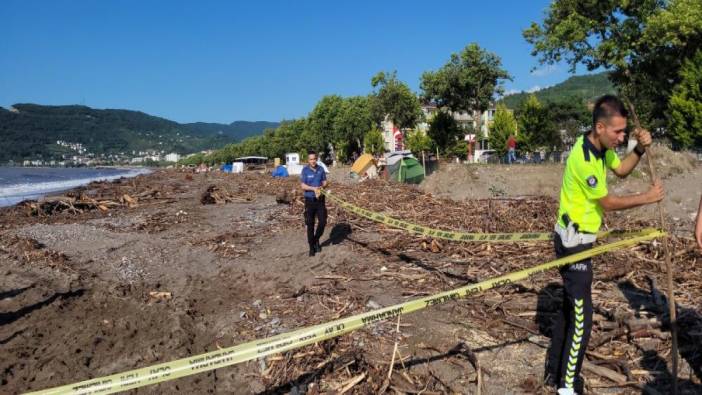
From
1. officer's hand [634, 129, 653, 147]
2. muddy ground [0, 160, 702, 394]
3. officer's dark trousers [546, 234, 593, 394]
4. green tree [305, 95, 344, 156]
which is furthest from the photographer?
green tree [305, 95, 344, 156]

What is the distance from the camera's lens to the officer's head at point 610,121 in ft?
12.4

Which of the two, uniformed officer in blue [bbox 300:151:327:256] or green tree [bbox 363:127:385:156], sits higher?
green tree [bbox 363:127:385:156]

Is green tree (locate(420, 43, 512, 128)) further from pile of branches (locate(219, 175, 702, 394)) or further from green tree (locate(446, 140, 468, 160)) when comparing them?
pile of branches (locate(219, 175, 702, 394))

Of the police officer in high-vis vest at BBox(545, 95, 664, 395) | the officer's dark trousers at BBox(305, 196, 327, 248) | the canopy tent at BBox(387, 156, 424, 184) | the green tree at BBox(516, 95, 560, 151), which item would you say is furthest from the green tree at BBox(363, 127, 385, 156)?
the police officer in high-vis vest at BBox(545, 95, 664, 395)

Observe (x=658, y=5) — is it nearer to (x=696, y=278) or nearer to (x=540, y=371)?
(x=696, y=278)

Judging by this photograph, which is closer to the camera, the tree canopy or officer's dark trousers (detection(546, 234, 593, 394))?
officer's dark trousers (detection(546, 234, 593, 394))

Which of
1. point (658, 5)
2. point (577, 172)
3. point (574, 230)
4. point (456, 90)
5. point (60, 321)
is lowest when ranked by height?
point (60, 321)

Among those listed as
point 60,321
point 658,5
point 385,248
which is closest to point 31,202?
point 60,321

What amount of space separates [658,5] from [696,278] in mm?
31309

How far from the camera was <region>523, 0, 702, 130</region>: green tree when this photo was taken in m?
29.2

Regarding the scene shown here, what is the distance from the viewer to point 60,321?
7633 millimetres

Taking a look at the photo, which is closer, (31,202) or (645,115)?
(31,202)

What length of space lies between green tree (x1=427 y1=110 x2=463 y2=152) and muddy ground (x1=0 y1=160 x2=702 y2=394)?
37.9 meters

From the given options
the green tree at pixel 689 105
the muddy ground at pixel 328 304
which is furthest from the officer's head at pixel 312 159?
the green tree at pixel 689 105
